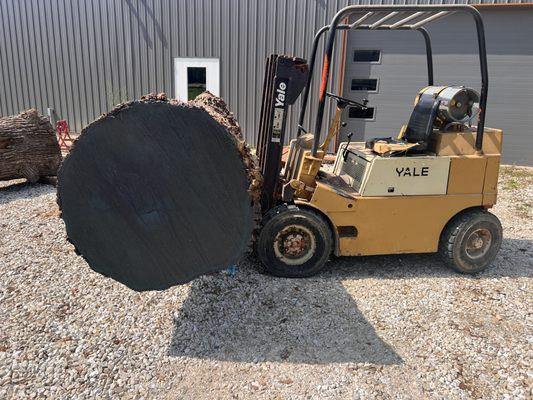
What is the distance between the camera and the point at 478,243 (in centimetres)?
482

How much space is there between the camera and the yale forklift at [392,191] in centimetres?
449

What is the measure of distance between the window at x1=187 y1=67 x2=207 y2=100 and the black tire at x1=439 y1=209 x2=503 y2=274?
8747mm

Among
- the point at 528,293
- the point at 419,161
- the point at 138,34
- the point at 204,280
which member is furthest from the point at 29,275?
the point at 138,34

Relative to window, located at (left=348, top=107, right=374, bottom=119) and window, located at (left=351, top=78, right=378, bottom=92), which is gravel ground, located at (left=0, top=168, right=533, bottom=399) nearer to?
window, located at (left=348, top=107, right=374, bottom=119)

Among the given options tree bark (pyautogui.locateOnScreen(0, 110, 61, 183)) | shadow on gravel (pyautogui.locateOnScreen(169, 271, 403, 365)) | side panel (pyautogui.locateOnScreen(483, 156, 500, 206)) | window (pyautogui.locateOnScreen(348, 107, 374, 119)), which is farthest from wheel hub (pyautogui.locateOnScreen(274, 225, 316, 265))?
window (pyautogui.locateOnScreen(348, 107, 374, 119))

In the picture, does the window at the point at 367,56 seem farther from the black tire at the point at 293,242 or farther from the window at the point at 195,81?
the black tire at the point at 293,242

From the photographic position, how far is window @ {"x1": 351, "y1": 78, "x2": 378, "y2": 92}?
1086 centimetres

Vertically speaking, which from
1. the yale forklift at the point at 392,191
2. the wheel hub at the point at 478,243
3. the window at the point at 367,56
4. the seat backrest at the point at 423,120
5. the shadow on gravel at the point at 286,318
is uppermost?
the window at the point at 367,56

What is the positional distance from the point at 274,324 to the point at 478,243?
2.55 m

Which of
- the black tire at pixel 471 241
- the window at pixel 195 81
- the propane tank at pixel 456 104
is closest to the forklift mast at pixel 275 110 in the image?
the propane tank at pixel 456 104

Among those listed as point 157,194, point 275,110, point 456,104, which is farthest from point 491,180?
point 157,194

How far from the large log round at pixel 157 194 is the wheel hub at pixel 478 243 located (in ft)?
9.65

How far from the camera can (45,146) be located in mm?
8078

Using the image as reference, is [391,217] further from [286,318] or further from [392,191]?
[286,318]
